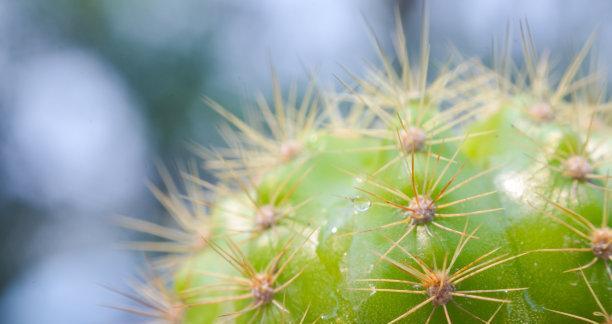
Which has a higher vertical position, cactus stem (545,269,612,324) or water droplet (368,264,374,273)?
water droplet (368,264,374,273)

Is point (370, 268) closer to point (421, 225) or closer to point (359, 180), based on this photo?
point (421, 225)

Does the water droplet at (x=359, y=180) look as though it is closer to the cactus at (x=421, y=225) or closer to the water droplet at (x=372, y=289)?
the cactus at (x=421, y=225)

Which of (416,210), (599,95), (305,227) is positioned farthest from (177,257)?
(599,95)

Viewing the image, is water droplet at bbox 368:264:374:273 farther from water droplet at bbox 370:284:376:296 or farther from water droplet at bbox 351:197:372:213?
water droplet at bbox 351:197:372:213

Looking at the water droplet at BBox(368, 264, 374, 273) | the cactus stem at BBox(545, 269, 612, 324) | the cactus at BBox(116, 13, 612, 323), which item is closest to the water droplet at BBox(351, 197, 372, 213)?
the cactus at BBox(116, 13, 612, 323)

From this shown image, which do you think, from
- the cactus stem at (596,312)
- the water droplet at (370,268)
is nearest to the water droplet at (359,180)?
the water droplet at (370,268)

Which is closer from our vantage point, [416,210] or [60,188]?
[416,210]

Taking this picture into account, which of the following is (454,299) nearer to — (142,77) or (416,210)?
(416,210)

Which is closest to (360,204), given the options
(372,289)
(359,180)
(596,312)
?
(359,180)
